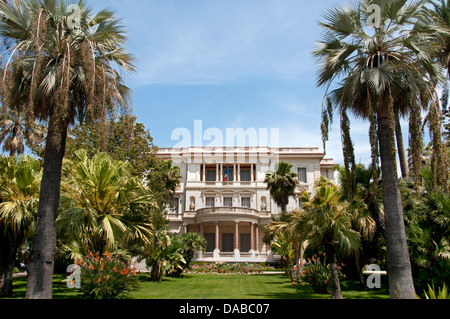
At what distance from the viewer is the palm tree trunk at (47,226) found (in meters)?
9.14

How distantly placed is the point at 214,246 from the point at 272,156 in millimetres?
13595

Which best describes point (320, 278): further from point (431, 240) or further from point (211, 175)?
point (211, 175)

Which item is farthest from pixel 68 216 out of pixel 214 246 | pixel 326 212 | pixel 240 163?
pixel 240 163

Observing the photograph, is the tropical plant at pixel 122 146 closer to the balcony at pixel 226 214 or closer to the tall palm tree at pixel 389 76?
the tall palm tree at pixel 389 76

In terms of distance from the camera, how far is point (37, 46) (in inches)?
354

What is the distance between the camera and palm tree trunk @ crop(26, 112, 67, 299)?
30.0 feet

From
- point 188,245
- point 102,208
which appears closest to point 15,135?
point 188,245

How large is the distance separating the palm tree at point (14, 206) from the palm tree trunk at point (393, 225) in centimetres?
1125

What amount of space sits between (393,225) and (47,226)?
9016 millimetres

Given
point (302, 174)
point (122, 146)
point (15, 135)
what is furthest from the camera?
point (302, 174)

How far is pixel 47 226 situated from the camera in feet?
31.1

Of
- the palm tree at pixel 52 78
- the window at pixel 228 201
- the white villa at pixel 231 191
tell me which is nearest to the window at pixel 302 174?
the white villa at pixel 231 191
